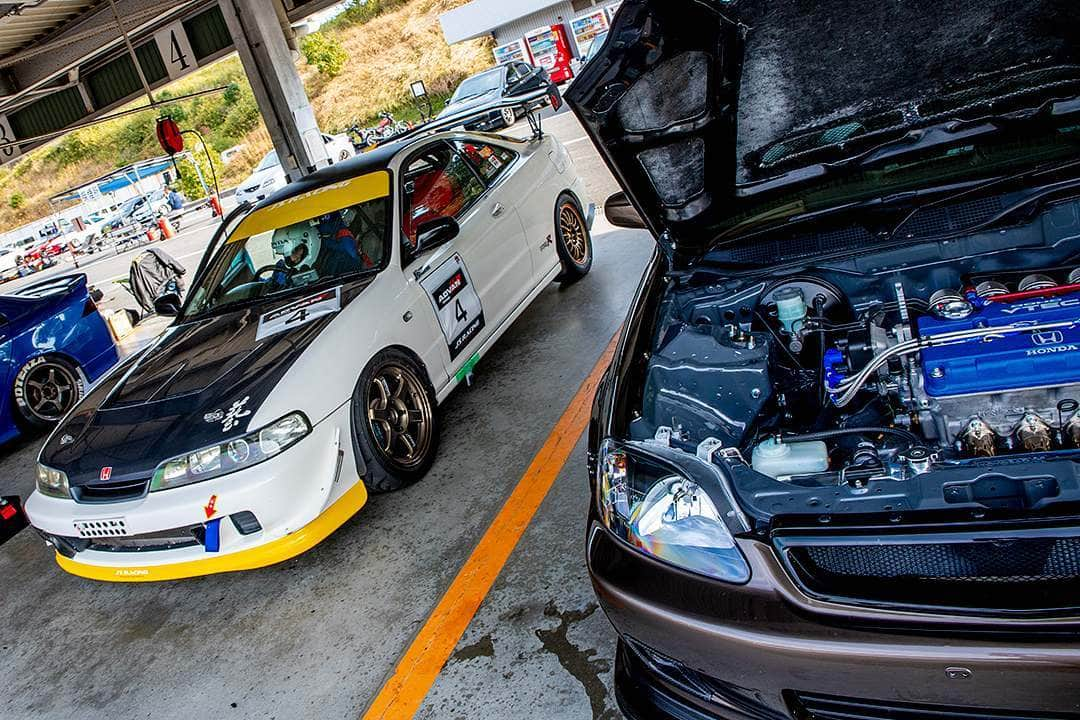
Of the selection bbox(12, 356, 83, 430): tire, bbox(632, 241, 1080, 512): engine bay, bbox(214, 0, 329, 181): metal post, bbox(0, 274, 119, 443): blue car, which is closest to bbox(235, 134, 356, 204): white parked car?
bbox(214, 0, 329, 181): metal post

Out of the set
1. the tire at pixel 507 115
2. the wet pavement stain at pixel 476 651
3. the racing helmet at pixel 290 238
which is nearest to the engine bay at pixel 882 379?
the wet pavement stain at pixel 476 651

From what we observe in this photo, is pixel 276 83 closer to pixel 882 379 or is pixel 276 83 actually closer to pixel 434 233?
pixel 434 233

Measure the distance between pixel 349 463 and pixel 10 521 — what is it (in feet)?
8.81

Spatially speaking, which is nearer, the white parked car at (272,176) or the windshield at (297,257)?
the windshield at (297,257)

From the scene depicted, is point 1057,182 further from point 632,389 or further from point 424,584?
point 424,584

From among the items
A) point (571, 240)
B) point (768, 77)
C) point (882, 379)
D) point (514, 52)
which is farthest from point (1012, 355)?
point (514, 52)

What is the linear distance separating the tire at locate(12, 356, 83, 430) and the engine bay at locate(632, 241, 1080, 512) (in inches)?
224

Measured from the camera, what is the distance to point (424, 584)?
3207 mm

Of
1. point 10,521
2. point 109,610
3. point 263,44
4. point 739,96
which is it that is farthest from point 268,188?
point 739,96

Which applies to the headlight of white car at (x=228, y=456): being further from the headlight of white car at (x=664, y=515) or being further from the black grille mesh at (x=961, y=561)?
the black grille mesh at (x=961, y=561)

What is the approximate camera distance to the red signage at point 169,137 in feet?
31.0

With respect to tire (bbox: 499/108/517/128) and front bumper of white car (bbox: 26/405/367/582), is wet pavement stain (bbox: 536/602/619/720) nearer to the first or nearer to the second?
front bumper of white car (bbox: 26/405/367/582)

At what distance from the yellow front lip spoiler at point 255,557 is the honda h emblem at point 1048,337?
2505mm

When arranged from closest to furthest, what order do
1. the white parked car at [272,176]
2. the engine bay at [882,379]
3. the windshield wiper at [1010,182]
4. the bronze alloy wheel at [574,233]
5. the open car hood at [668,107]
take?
the engine bay at [882,379], the windshield wiper at [1010,182], the open car hood at [668,107], the bronze alloy wheel at [574,233], the white parked car at [272,176]
